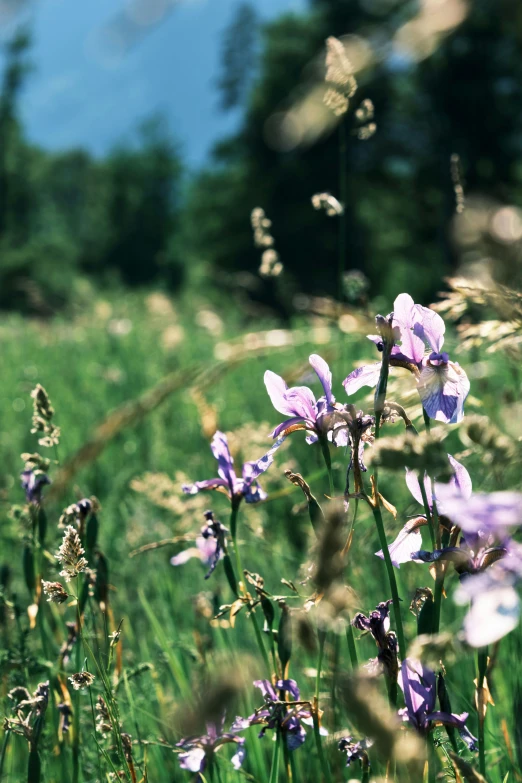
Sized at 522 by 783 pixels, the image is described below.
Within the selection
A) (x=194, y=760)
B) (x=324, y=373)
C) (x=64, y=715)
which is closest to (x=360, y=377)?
(x=324, y=373)

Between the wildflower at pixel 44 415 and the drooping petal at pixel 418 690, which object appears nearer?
the drooping petal at pixel 418 690

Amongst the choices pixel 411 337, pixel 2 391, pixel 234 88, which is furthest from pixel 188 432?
pixel 234 88

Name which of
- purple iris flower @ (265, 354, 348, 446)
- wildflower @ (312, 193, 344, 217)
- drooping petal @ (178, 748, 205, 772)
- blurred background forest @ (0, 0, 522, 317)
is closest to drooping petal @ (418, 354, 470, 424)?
purple iris flower @ (265, 354, 348, 446)

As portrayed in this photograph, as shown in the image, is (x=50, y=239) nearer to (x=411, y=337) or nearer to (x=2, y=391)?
(x=2, y=391)

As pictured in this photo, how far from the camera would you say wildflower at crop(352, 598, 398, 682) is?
0.85 metres

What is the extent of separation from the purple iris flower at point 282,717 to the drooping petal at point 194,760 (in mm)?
70

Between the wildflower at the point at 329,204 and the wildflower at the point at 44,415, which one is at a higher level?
the wildflower at the point at 329,204

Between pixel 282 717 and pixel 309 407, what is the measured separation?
0.40 m

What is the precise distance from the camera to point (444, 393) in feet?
2.75

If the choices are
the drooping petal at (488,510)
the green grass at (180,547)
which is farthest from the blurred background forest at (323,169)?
the drooping petal at (488,510)

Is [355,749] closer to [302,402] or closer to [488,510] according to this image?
[302,402]

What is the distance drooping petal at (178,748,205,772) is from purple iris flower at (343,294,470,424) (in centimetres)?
56

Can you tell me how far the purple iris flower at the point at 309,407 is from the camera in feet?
2.96

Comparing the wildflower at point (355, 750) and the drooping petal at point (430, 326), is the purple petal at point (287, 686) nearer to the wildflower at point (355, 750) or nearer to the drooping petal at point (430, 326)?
the wildflower at point (355, 750)
